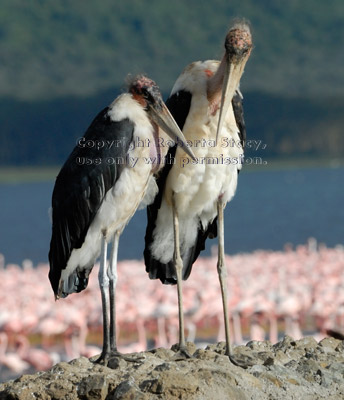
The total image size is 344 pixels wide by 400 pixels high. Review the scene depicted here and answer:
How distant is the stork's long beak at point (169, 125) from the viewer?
6.89 meters

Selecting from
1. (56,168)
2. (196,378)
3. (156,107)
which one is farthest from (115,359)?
(56,168)

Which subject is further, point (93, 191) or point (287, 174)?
point (287, 174)

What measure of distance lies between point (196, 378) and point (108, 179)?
1.72m

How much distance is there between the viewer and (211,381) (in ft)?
18.5

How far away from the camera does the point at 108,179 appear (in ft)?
22.3

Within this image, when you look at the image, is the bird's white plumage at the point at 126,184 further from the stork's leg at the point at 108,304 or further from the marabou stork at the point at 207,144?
the marabou stork at the point at 207,144

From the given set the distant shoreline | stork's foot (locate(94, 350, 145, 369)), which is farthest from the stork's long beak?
the distant shoreline

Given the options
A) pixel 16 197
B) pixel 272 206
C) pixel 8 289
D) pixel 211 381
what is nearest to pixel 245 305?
pixel 8 289

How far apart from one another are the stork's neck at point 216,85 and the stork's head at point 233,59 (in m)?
0.05

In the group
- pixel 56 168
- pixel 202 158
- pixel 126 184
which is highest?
pixel 56 168

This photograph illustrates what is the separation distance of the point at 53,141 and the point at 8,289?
13779 centimetres

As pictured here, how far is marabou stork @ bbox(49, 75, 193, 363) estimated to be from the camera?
6.75 meters

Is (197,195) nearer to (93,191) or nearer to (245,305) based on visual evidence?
(93,191)

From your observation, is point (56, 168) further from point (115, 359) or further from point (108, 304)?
point (115, 359)
